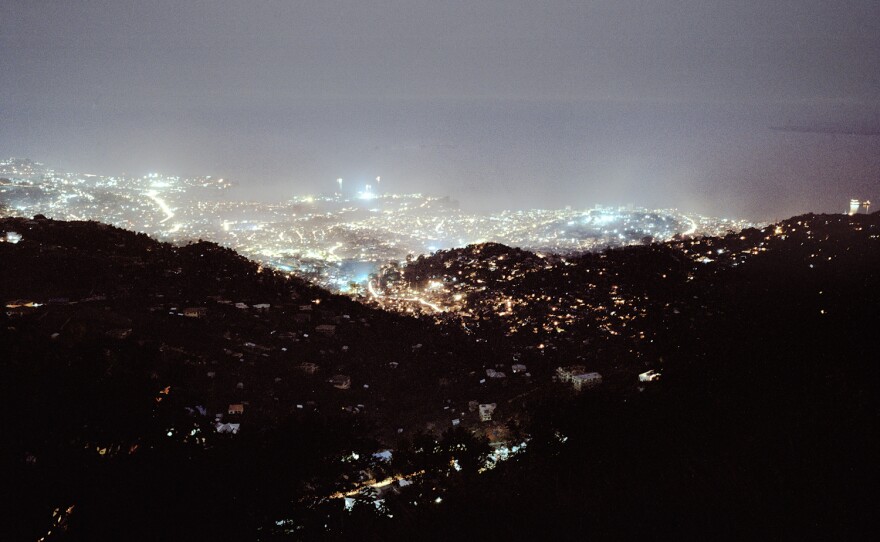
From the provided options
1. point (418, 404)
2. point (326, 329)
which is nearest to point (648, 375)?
point (418, 404)

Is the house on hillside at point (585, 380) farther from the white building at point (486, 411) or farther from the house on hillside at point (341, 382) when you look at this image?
the house on hillside at point (341, 382)

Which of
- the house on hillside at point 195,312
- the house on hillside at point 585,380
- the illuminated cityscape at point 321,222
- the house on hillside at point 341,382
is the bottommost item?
the house on hillside at point 585,380

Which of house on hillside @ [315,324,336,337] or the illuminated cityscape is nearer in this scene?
house on hillside @ [315,324,336,337]

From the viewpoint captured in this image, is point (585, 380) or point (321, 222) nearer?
point (585, 380)

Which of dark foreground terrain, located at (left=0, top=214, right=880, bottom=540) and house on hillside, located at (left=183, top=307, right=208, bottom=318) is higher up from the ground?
house on hillside, located at (left=183, top=307, right=208, bottom=318)

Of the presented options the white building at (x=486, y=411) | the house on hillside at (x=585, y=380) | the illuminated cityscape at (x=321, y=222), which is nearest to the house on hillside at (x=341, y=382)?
the white building at (x=486, y=411)

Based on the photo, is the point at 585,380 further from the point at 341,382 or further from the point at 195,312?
the point at 195,312

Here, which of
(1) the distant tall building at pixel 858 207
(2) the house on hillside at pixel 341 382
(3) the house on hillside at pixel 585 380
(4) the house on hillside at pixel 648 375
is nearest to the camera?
(2) the house on hillside at pixel 341 382

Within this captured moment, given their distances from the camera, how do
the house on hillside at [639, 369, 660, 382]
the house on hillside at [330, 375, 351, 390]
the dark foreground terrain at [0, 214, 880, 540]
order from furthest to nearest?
the house on hillside at [639, 369, 660, 382], the house on hillside at [330, 375, 351, 390], the dark foreground terrain at [0, 214, 880, 540]

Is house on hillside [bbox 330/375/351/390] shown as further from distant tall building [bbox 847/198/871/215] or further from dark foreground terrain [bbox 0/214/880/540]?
distant tall building [bbox 847/198/871/215]

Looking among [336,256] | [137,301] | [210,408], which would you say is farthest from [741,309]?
[336,256]

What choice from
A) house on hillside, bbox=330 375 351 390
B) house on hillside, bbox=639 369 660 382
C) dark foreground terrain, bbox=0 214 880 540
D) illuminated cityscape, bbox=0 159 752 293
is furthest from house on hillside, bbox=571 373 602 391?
illuminated cityscape, bbox=0 159 752 293

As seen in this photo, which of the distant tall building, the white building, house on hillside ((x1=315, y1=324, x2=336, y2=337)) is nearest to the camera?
the white building

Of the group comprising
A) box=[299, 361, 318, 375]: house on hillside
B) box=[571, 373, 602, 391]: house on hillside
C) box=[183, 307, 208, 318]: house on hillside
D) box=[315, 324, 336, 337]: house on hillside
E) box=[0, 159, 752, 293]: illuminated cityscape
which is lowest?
box=[571, 373, 602, 391]: house on hillside
